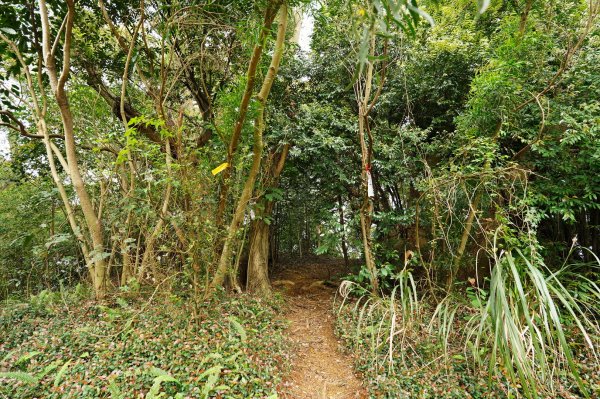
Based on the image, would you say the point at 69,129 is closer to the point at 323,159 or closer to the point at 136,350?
the point at 136,350

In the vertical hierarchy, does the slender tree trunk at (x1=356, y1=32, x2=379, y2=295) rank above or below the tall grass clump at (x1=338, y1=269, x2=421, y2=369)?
above

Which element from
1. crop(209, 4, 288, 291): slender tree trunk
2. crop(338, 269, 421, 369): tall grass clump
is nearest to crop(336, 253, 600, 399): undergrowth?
crop(338, 269, 421, 369): tall grass clump

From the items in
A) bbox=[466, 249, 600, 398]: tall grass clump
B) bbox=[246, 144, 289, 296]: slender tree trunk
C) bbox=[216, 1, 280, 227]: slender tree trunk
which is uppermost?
bbox=[216, 1, 280, 227]: slender tree trunk

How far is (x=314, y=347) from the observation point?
3.25 meters

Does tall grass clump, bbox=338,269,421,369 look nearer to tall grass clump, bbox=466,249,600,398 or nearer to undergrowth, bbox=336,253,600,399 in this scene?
undergrowth, bbox=336,253,600,399

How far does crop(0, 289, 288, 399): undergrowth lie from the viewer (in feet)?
6.82

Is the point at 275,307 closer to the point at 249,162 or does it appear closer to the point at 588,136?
the point at 249,162

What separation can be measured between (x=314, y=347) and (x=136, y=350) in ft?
5.69

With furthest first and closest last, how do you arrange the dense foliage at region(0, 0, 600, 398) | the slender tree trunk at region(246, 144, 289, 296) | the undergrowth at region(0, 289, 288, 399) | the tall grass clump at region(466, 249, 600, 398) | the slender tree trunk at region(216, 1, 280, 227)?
1. the slender tree trunk at region(246, 144, 289, 296)
2. the dense foliage at region(0, 0, 600, 398)
3. the slender tree trunk at region(216, 1, 280, 227)
4. the undergrowth at region(0, 289, 288, 399)
5. the tall grass clump at region(466, 249, 600, 398)

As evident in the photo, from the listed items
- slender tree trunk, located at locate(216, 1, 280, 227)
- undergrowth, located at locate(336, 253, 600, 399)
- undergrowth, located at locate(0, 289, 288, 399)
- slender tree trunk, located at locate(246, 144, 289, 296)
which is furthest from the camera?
slender tree trunk, located at locate(246, 144, 289, 296)

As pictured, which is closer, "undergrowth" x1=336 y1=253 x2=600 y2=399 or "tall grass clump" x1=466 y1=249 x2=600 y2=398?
"tall grass clump" x1=466 y1=249 x2=600 y2=398

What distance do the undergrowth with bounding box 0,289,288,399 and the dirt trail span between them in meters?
0.21

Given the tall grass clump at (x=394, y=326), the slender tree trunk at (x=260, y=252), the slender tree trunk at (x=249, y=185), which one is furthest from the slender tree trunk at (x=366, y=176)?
the slender tree trunk at (x=260, y=252)

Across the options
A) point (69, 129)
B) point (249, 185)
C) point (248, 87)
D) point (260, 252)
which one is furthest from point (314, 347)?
point (69, 129)
